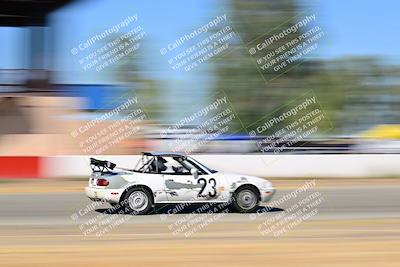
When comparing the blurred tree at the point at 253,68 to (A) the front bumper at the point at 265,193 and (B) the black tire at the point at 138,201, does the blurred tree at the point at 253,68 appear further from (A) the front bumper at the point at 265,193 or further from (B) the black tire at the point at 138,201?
(B) the black tire at the point at 138,201

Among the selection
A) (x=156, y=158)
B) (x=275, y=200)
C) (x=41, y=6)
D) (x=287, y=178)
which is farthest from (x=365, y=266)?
(x=41, y=6)

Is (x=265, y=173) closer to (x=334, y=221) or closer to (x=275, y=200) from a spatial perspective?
(x=275, y=200)

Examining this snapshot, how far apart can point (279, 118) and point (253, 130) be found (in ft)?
5.68

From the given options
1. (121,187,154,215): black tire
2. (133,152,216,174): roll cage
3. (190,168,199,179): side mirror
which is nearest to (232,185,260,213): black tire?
(133,152,216,174): roll cage

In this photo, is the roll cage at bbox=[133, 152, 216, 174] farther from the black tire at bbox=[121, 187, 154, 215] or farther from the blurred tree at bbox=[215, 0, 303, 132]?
the blurred tree at bbox=[215, 0, 303, 132]

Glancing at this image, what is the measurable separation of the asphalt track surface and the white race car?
0.27 m

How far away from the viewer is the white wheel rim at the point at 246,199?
12.3m

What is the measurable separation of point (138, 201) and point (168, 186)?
0.60m

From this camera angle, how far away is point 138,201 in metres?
12.1

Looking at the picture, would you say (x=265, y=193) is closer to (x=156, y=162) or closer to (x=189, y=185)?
(x=189, y=185)

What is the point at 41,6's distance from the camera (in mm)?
26047

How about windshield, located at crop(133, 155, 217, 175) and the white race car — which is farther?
windshield, located at crop(133, 155, 217, 175)

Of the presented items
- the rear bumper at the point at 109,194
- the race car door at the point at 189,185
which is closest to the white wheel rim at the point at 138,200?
the rear bumper at the point at 109,194

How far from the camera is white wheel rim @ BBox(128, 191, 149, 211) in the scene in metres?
12.0
